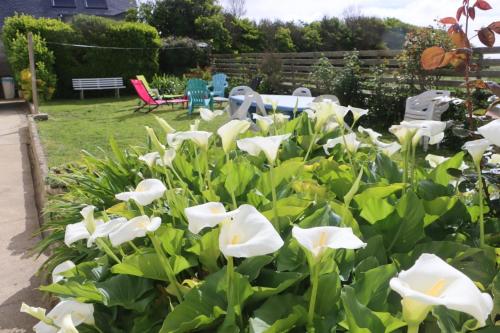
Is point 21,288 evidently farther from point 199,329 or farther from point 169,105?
point 169,105

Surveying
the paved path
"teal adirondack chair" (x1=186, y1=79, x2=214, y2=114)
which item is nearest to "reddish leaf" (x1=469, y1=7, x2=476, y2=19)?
the paved path

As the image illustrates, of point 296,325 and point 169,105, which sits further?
point 169,105

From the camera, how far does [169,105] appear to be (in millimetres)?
12141

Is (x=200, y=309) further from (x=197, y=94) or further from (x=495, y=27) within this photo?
(x=197, y=94)

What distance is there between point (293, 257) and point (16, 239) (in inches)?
124

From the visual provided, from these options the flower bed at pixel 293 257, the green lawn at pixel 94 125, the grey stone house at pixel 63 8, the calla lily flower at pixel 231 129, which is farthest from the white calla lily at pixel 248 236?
the grey stone house at pixel 63 8

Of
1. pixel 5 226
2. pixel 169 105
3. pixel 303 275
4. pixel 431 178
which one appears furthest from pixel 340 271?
pixel 169 105

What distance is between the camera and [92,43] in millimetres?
14680

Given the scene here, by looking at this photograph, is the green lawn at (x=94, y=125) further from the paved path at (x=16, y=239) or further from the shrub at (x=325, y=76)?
the shrub at (x=325, y=76)

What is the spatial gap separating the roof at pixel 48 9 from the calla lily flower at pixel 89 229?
72.1 feet

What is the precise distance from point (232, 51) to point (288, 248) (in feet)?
61.9

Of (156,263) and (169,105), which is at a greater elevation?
(156,263)

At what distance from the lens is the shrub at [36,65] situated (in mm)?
12445

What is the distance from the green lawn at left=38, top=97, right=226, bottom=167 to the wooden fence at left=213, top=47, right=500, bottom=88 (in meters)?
3.41
